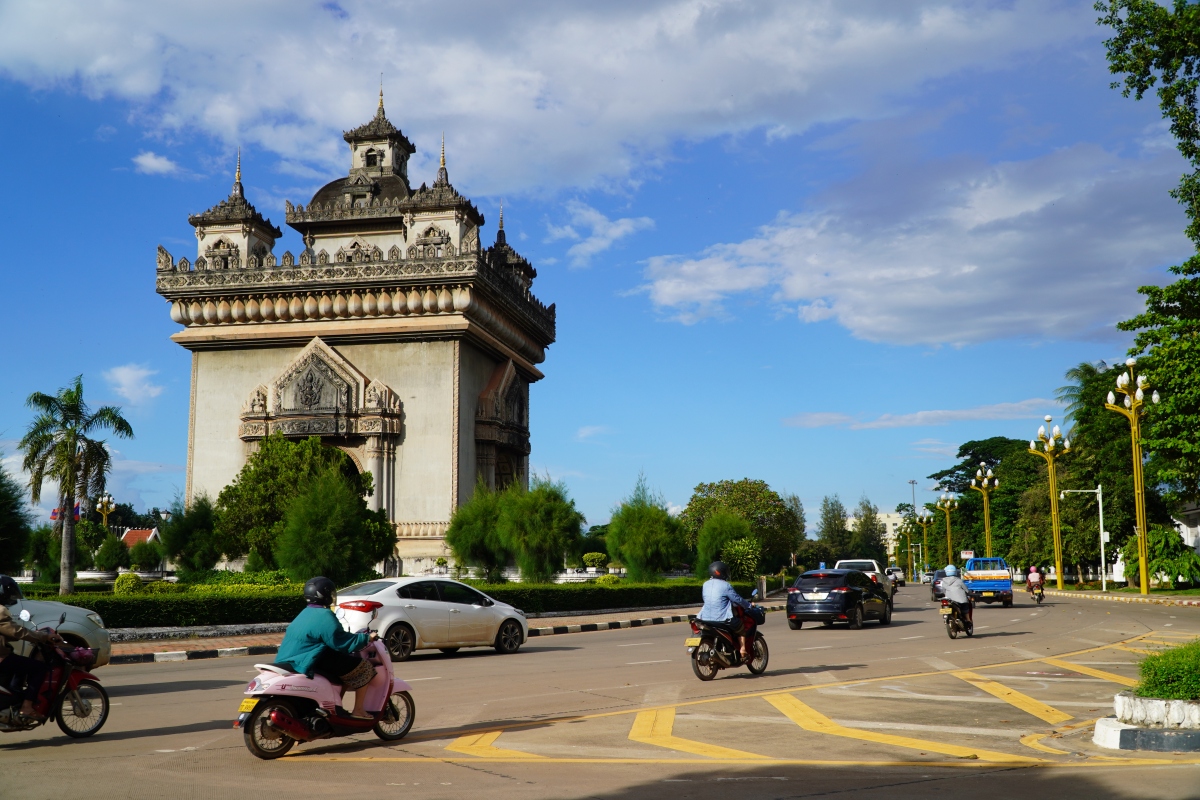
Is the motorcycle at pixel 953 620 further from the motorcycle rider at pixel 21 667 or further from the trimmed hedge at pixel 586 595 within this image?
the motorcycle rider at pixel 21 667

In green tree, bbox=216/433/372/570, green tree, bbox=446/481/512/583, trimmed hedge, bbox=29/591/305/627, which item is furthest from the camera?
green tree, bbox=216/433/372/570

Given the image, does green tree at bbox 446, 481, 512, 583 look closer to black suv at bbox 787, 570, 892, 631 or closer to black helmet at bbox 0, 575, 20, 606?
black suv at bbox 787, 570, 892, 631

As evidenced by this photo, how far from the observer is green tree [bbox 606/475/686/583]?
134 feet

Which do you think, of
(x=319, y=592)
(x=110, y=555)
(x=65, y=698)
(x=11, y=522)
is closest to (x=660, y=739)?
(x=319, y=592)

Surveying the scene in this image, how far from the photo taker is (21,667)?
932cm

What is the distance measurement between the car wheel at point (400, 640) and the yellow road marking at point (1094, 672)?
378 inches

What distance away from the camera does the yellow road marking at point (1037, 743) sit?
27.1 feet

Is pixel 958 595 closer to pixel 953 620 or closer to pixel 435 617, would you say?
pixel 953 620

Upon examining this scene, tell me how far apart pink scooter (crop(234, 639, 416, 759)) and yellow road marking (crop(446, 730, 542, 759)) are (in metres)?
0.70

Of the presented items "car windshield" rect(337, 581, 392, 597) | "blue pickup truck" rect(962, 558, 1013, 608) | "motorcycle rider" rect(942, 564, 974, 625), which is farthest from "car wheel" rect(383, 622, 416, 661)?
"blue pickup truck" rect(962, 558, 1013, 608)

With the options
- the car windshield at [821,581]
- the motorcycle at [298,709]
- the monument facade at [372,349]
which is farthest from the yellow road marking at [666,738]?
the monument facade at [372,349]

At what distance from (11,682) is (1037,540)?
68.7 meters

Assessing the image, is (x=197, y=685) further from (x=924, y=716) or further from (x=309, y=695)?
(x=924, y=716)

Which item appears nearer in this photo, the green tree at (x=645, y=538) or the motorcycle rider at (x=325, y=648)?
the motorcycle rider at (x=325, y=648)
